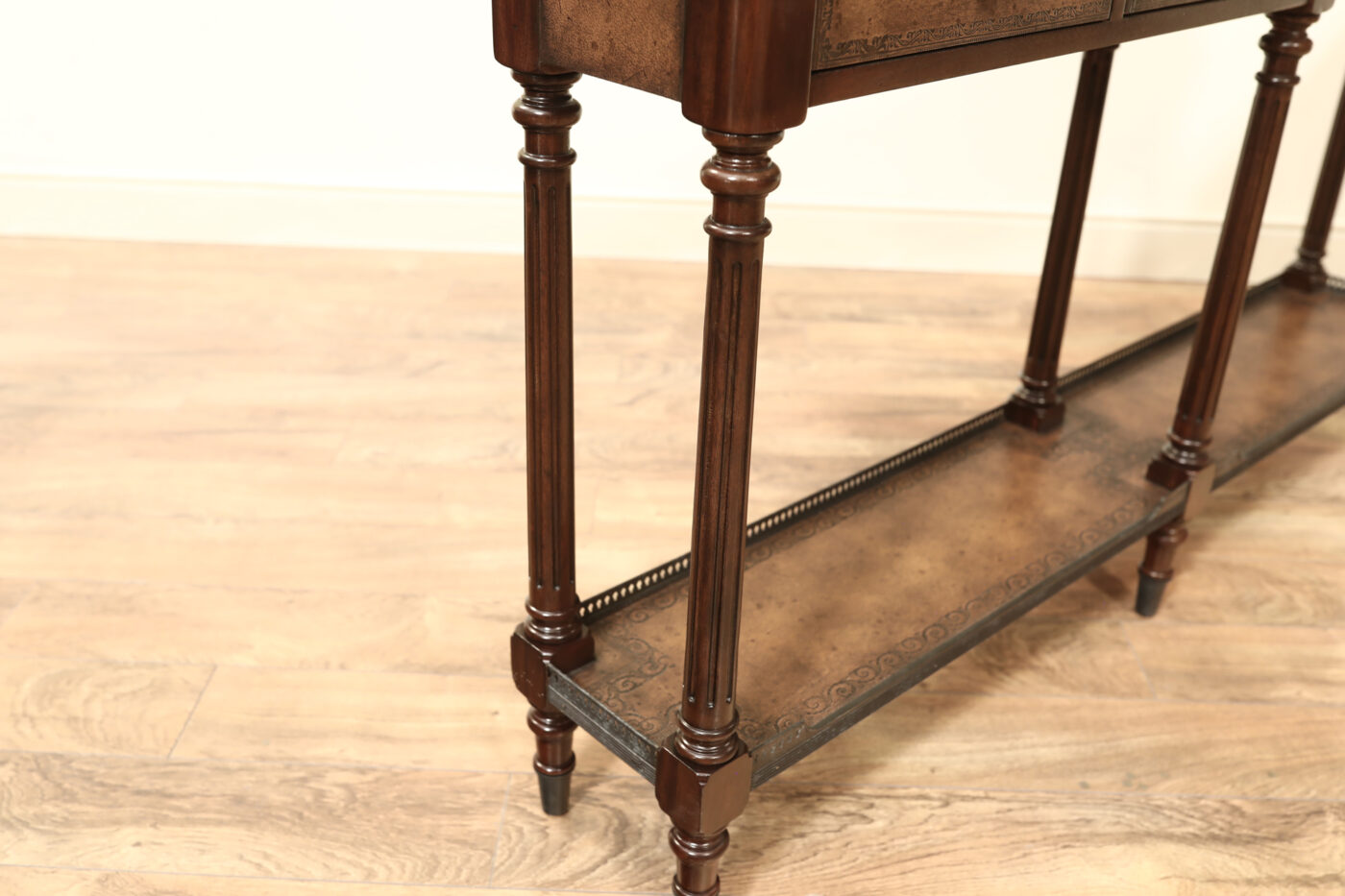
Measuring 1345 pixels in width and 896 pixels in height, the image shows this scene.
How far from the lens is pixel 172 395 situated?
284 cm

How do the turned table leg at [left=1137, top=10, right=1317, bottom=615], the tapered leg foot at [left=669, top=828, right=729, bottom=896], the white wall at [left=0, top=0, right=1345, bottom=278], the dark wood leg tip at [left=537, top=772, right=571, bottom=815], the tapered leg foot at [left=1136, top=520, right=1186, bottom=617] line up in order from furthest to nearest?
the white wall at [left=0, top=0, right=1345, bottom=278] < the tapered leg foot at [left=1136, top=520, right=1186, bottom=617] < the turned table leg at [left=1137, top=10, right=1317, bottom=615] < the dark wood leg tip at [left=537, top=772, right=571, bottom=815] < the tapered leg foot at [left=669, top=828, right=729, bottom=896]

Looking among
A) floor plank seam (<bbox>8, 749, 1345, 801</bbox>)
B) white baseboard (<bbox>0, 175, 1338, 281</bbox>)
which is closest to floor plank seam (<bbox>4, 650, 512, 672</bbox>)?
floor plank seam (<bbox>8, 749, 1345, 801</bbox>)

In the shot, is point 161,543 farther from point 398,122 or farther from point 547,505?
point 398,122

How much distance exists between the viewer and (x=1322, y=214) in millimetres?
2771

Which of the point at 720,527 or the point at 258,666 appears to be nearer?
the point at 720,527

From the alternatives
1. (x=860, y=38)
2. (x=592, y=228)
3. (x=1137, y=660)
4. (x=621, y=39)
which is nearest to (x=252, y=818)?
(x=621, y=39)

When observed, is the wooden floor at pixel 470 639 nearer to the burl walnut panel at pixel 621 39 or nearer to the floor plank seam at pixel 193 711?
the floor plank seam at pixel 193 711

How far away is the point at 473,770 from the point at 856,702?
0.60 m

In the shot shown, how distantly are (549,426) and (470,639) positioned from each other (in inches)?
28.5

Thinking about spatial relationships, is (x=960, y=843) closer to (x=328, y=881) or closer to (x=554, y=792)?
(x=554, y=792)

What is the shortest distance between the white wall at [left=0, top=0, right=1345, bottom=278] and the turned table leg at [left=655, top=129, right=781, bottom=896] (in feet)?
8.09

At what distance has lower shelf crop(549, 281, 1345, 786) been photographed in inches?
61.0

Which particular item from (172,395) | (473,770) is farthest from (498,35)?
(172,395)

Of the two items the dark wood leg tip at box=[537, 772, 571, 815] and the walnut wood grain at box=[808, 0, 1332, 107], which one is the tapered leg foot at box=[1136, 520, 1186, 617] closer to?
the walnut wood grain at box=[808, 0, 1332, 107]
